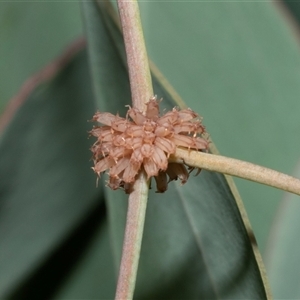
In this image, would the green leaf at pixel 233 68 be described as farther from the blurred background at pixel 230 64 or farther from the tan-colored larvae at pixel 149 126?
the tan-colored larvae at pixel 149 126

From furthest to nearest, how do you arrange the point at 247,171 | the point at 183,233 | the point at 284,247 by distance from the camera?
the point at 284,247, the point at 183,233, the point at 247,171

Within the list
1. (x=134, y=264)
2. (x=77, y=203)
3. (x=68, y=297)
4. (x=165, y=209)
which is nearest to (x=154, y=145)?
(x=134, y=264)

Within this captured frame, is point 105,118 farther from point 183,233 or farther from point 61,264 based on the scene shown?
point 61,264

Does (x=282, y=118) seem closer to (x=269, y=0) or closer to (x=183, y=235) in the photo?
(x=269, y=0)

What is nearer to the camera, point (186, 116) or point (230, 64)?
point (186, 116)

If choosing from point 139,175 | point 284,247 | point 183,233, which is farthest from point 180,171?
point 284,247

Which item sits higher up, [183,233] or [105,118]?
[105,118]
